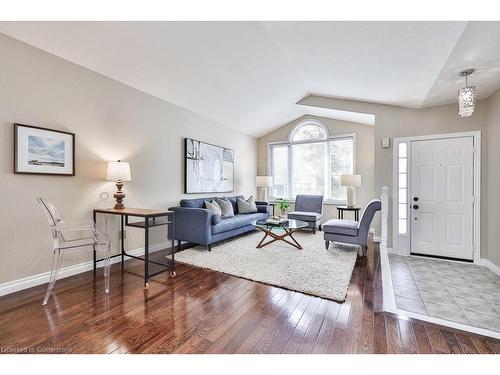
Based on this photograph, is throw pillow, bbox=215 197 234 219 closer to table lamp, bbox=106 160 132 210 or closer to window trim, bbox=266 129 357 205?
table lamp, bbox=106 160 132 210

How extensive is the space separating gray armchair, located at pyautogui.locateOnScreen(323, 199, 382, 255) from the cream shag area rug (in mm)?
206

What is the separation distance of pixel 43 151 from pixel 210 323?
2.58 m

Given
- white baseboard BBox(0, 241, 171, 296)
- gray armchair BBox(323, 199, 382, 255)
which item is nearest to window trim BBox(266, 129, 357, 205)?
gray armchair BBox(323, 199, 382, 255)

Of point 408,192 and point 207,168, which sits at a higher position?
point 207,168

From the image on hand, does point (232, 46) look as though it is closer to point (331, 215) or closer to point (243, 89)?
point (243, 89)

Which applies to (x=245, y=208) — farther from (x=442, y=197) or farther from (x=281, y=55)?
(x=442, y=197)

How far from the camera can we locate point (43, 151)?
2.63m

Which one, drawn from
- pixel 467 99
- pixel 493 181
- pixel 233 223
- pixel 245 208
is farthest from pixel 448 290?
pixel 245 208

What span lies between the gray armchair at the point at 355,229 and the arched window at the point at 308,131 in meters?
2.91

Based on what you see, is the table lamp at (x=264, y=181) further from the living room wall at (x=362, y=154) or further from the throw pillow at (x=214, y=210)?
the throw pillow at (x=214, y=210)

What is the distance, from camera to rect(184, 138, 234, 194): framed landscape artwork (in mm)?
4627

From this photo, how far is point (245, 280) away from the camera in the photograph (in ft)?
9.13

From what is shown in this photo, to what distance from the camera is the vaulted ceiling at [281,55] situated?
2.31 meters

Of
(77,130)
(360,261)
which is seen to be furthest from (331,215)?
(77,130)
